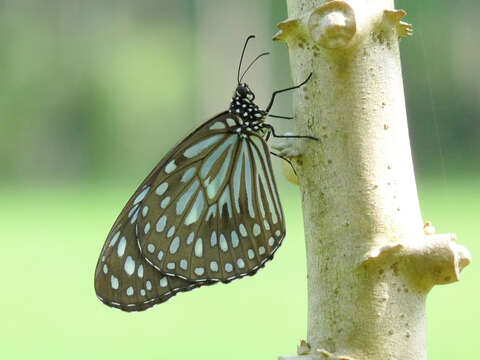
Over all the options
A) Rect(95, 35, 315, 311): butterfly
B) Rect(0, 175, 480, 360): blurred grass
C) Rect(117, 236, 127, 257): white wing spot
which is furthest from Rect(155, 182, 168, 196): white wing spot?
Rect(0, 175, 480, 360): blurred grass

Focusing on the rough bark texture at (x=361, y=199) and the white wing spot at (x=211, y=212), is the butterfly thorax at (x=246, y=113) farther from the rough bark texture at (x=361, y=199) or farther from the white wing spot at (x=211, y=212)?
the rough bark texture at (x=361, y=199)

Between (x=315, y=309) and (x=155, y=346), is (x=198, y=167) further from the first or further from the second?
(x=155, y=346)

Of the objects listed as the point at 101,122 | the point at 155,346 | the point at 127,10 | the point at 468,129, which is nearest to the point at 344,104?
the point at 155,346

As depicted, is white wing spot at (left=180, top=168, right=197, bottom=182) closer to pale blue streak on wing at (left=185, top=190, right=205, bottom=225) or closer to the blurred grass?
pale blue streak on wing at (left=185, top=190, right=205, bottom=225)

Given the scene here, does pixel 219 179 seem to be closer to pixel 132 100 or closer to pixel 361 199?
pixel 361 199

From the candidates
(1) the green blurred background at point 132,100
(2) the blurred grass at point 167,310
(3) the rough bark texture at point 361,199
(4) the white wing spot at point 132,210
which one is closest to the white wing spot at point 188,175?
(4) the white wing spot at point 132,210

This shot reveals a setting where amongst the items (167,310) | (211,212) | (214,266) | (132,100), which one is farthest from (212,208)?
(132,100)

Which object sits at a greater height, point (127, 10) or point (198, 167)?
point (127, 10)
